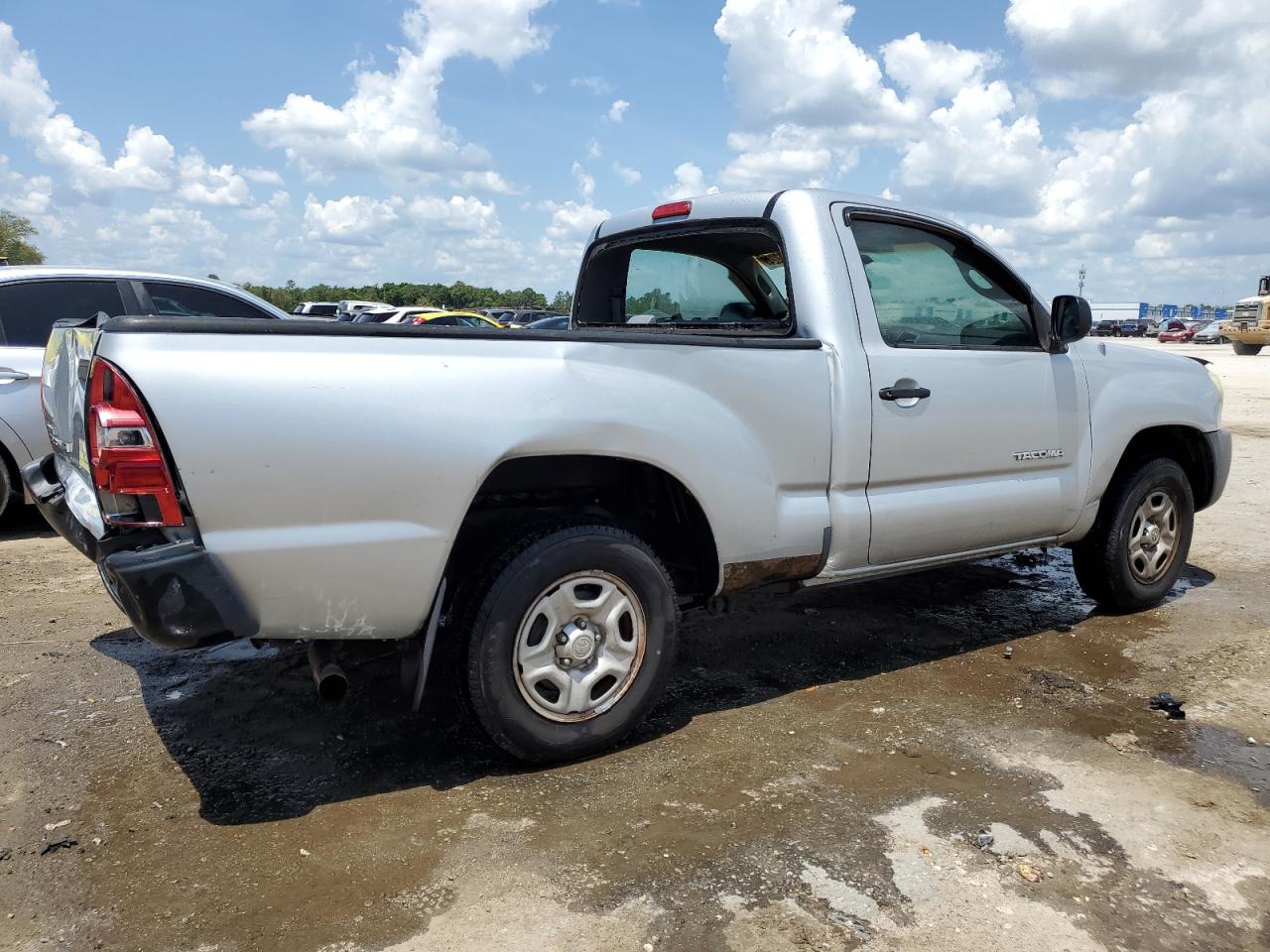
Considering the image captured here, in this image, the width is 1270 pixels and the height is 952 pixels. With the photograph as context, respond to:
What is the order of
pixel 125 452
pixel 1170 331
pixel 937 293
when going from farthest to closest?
pixel 1170 331, pixel 937 293, pixel 125 452

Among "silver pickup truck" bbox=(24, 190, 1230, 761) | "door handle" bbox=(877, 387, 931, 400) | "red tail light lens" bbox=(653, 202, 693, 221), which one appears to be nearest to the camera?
"silver pickup truck" bbox=(24, 190, 1230, 761)

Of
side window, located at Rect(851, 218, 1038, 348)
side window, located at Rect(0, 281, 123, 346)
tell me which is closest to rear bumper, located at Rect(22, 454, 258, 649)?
side window, located at Rect(851, 218, 1038, 348)

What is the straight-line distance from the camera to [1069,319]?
4238mm

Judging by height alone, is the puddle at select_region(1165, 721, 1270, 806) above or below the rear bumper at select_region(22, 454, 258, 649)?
below

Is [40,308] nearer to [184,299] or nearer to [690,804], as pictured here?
[184,299]

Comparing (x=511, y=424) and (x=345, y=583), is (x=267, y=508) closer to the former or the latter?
(x=345, y=583)

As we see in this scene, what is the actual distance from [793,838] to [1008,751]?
105 cm

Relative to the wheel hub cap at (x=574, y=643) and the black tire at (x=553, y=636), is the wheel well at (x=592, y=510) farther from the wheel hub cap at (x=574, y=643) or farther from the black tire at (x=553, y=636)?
the wheel hub cap at (x=574, y=643)

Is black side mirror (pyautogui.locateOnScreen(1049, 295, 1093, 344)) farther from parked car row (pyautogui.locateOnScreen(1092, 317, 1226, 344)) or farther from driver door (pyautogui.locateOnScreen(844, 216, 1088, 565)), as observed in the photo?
parked car row (pyautogui.locateOnScreen(1092, 317, 1226, 344))

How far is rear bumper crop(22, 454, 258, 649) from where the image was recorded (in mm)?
2500

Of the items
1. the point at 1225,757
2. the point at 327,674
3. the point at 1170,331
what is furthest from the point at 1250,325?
the point at 327,674

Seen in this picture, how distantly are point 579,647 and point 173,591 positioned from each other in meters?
1.24

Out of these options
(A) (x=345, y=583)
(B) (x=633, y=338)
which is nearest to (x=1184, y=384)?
(B) (x=633, y=338)

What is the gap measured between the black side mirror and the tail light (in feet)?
11.8
